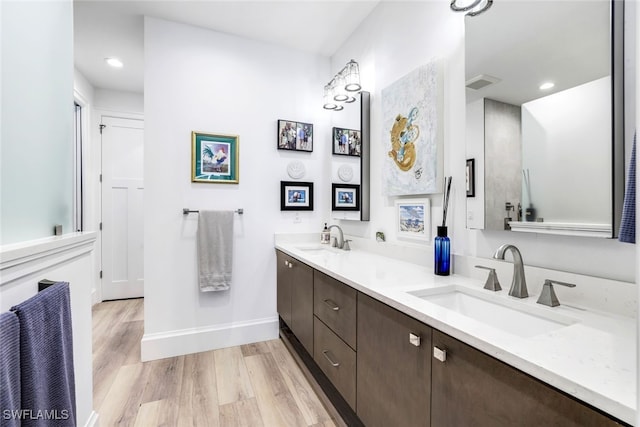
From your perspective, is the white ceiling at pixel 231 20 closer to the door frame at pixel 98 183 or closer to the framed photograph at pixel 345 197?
the door frame at pixel 98 183

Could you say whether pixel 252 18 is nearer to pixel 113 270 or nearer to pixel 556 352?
pixel 556 352

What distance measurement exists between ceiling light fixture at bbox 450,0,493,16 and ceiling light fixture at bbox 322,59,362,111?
0.93 metres

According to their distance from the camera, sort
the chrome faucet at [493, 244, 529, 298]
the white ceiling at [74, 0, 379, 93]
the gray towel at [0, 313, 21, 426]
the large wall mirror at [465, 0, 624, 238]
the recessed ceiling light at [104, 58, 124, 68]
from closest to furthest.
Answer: the gray towel at [0, 313, 21, 426]
the large wall mirror at [465, 0, 624, 238]
the chrome faucet at [493, 244, 529, 298]
the white ceiling at [74, 0, 379, 93]
the recessed ceiling light at [104, 58, 124, 68]

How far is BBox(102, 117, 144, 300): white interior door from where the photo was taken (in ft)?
12.1

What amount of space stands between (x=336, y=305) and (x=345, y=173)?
1.36m

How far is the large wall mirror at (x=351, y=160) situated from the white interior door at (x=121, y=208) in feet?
9.02

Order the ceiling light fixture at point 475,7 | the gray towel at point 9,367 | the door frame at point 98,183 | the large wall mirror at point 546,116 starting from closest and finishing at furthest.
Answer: the gray towel at point 9,367
the large wall mirror at point 546,116
the ceiling light fixture at point 475,7
the door frame at point 98,183

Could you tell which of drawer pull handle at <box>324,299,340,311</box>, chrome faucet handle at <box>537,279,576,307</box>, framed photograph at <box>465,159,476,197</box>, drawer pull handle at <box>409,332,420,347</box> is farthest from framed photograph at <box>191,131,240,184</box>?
chrome faucet handle at <box>537,279,576,307</box>

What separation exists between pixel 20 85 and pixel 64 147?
412 mm

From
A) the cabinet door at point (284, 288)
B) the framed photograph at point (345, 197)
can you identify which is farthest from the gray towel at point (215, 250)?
the framed photograph at point (345, 197)

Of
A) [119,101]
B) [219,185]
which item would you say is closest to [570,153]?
[219,185]

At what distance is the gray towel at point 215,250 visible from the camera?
7.90ft

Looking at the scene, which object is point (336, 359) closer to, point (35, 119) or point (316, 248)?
point (316, 248)

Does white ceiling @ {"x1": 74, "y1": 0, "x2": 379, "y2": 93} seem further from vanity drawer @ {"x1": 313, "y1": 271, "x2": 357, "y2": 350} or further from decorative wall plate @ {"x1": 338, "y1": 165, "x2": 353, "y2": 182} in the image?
vanity drawer @ {"x1": 313, "y1": 271, "x2": 357, "y2": 350}
